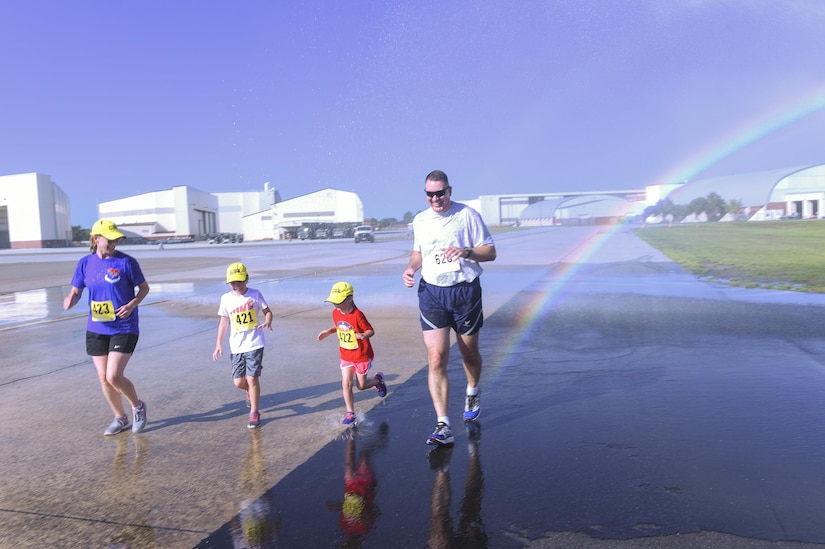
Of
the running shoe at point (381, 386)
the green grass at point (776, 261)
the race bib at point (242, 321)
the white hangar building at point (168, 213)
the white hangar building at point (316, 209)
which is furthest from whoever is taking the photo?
the white hangar building at point (168, 213)

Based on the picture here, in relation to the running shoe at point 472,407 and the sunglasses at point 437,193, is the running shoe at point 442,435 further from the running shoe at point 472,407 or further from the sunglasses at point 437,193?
the sunglasses at point 437,193

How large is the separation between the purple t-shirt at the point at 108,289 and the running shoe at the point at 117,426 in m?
0.69

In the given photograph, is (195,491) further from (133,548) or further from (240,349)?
(240,349)

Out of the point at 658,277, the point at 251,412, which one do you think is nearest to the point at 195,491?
the point at 251,412

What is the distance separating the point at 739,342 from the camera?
293 inches

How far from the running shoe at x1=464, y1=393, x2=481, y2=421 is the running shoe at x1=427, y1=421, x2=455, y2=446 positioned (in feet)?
1.45

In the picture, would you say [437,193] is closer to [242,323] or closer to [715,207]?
[242,323]

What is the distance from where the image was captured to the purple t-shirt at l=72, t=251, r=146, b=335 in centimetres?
480

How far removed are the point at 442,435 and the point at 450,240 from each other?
1352 millimetres

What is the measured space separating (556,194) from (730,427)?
11045 centimetres

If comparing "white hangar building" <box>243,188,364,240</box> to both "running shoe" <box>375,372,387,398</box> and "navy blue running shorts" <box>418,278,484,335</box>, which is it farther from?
"navy blue running shorts" <box>418,278,484,335</box>

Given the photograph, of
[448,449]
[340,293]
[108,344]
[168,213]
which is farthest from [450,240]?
[168,213]

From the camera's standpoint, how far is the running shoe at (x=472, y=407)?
482cm

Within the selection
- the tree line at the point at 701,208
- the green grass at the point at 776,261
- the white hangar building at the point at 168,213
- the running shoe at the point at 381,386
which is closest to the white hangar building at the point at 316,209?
the white hangar building at the point at 168,213
